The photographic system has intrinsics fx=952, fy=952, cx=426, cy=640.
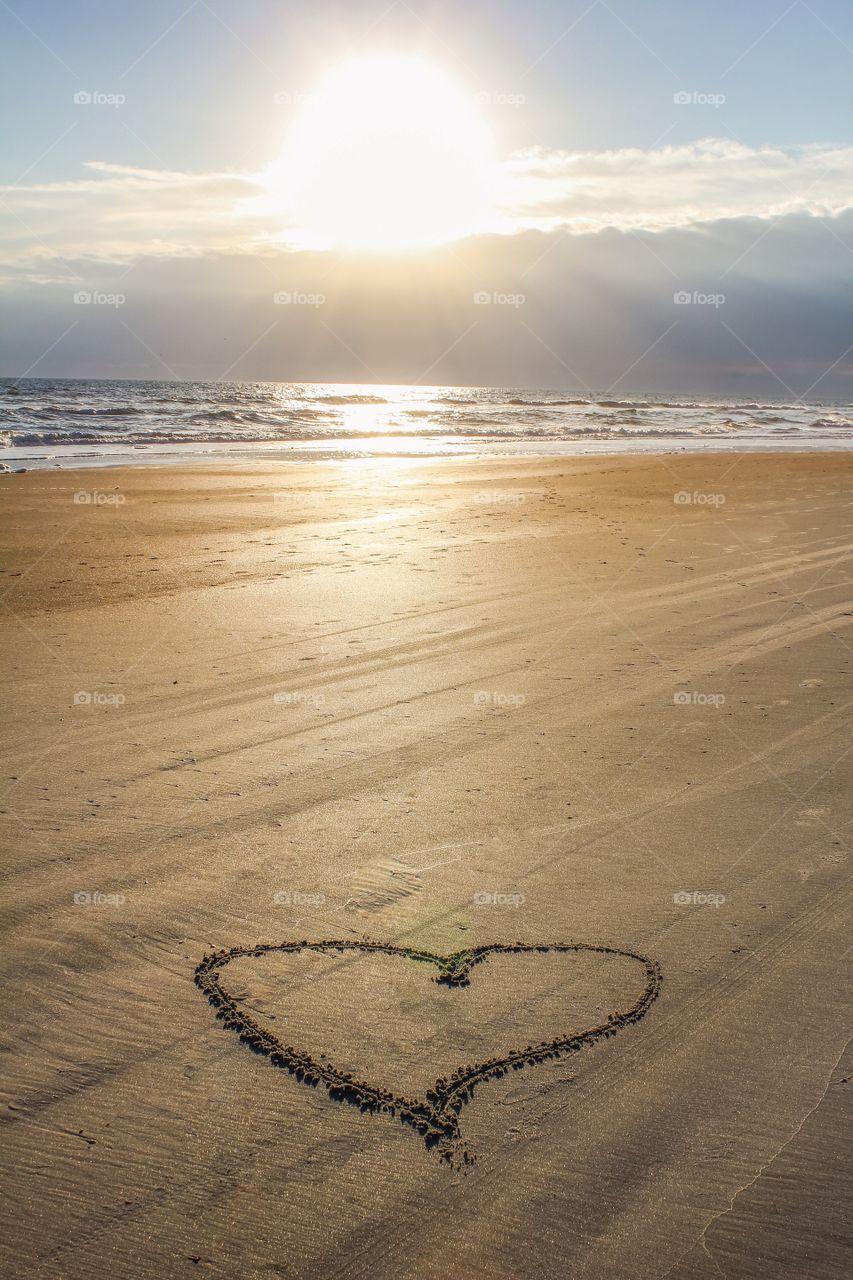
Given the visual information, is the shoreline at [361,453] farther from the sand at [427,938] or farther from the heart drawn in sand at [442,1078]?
the heart drawn in sand at [442,1078]

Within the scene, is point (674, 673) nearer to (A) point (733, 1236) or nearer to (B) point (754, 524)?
(A) point (733, 1236)

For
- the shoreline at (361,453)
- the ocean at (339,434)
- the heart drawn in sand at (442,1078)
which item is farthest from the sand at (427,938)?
the ocean at (339,434)

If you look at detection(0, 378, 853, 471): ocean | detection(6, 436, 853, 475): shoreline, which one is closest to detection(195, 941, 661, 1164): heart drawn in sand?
detection(6, 436, 853, 475): shoreline

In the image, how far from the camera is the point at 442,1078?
96.0 inches

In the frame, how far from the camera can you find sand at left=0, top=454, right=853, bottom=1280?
82.2 inches

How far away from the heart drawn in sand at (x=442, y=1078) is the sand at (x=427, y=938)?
1cm

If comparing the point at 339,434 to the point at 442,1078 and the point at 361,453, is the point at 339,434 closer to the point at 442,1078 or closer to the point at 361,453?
the point at 361,453

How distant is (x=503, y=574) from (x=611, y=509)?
5.75 meters

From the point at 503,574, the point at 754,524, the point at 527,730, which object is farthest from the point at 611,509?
the point at 527,730

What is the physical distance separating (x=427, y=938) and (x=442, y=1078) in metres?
0.65

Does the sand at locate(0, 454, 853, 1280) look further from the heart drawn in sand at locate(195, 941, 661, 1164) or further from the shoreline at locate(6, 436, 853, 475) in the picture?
the shoreline at locate(6, 436, 853, 475)

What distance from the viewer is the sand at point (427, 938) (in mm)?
2088

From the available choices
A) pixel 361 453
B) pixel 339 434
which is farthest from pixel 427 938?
pixel 339 434

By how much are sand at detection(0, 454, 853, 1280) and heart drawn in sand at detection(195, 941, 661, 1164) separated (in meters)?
0.01
